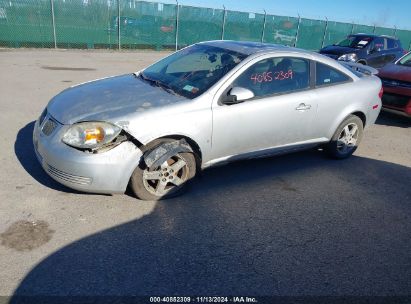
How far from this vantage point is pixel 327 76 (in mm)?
4504

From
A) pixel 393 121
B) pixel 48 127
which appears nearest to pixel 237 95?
pixel 48 127

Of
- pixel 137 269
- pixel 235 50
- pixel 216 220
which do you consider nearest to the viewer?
pixel 137 269

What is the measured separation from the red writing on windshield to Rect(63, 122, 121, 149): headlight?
66.4 inches

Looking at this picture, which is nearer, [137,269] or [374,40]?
[137,269]

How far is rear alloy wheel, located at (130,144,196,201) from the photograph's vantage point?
3.35m

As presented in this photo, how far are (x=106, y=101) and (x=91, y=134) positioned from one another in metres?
0.53

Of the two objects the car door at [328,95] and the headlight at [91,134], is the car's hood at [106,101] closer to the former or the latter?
the headlight at [91,134]

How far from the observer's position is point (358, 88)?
4801mm

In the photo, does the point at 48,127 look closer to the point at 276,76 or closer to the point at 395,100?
the point at 276,76

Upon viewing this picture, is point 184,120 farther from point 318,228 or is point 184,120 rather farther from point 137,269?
point 318,228

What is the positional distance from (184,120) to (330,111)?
7.26ft

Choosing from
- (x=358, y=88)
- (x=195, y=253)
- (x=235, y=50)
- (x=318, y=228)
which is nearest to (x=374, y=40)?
(x=358, y=88)

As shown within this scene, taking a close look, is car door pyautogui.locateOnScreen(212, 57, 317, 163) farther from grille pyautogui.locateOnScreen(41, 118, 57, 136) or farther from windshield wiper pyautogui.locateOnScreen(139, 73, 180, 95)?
grille pyautogui.locateOnScreen(41, 118, 57, 136)

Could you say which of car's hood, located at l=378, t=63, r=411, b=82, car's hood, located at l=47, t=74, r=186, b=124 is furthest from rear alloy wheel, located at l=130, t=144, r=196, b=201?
car's hood, located at l=378, t=63, r=411, b=82
